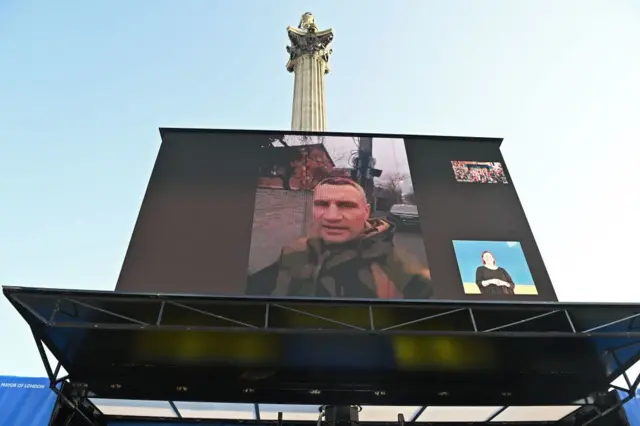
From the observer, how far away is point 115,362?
9344 millimetres

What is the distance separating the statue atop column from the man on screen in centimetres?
1297

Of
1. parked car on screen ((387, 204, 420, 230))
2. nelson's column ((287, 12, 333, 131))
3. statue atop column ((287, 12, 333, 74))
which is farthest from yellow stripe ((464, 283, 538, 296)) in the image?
statue atop column ((287, 12, 333, 74))

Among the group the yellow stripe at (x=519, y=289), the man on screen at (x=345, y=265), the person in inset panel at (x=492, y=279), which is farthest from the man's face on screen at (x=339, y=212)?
the person in inset panel at (x=492, y=279)

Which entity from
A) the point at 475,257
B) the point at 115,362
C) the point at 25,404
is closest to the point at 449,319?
the point at 475,257

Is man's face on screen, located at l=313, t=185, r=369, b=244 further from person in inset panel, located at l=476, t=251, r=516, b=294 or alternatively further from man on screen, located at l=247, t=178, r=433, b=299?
person in inset panel, located at l=476, t=251, r=516, b=294

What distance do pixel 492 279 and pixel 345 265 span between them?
317 cm

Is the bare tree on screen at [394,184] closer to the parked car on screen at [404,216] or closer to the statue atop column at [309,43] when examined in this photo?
the parked car on screen at [404,216]

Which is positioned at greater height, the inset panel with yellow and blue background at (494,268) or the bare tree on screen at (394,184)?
the bare tree on screen at (394,184)

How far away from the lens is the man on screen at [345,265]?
9688 mm

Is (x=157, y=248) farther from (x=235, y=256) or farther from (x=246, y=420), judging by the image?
→ (x=246, y=420)

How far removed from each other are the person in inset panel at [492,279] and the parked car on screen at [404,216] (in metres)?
1.71

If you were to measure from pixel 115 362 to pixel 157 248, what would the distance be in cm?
245

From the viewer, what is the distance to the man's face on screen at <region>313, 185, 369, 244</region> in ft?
35.2

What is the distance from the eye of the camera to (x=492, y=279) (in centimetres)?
998
